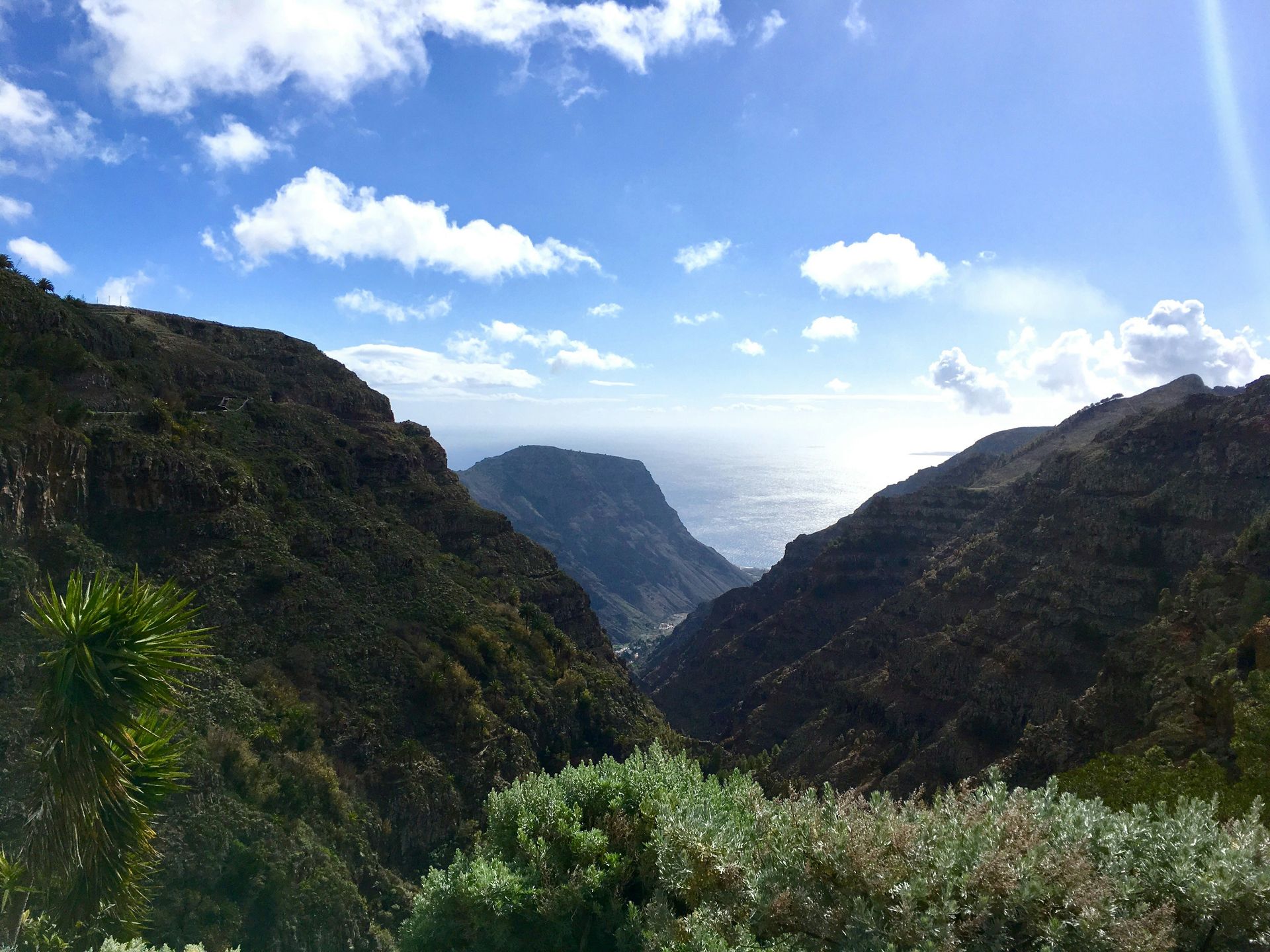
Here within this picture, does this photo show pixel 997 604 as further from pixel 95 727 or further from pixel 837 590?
pixel 95 727

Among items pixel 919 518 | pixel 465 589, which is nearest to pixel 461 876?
pixel 465 589

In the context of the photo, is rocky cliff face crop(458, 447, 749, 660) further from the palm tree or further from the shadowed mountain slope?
the palm tree

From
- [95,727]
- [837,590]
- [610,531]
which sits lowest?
[610,531]

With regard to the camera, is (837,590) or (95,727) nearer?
(95,727)

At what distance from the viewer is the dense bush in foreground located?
738 cm

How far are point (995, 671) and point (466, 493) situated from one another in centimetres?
3652

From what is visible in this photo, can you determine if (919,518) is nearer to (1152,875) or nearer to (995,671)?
(995,671)

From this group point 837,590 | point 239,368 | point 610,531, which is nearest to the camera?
point 239,368

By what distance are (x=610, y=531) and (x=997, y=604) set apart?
132 m

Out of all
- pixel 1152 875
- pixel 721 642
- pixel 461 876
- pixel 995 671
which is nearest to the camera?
pixel 1152 875

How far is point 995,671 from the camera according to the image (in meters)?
35.1

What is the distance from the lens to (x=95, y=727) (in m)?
8.69

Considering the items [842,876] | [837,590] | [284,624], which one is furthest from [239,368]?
[837,590]

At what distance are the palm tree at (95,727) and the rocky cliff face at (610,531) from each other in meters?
122
